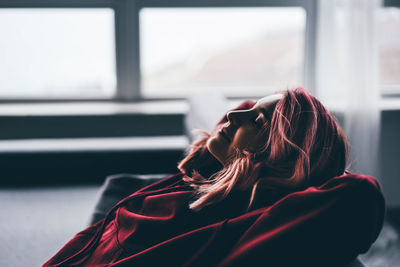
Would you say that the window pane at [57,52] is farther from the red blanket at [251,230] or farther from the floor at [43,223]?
the red blanket at [251,230]

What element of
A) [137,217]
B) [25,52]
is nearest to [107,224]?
[137,217]

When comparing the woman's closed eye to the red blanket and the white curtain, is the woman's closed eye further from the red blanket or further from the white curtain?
the white curtain

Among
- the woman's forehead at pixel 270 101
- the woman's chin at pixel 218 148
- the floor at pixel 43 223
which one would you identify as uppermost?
the woman's forehead at pixel 270 101

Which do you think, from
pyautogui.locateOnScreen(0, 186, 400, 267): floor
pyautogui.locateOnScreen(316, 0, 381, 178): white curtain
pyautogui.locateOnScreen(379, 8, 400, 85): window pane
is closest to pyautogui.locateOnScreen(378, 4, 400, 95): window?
pyautogui.locateOnScreen(379, 8, 400, 85): window pane

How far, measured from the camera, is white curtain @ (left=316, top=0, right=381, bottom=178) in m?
2.06

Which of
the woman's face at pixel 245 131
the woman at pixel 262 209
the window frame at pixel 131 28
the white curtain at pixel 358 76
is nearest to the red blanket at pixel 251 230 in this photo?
the woman at pixel 262 209

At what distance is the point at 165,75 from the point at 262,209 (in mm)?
1836

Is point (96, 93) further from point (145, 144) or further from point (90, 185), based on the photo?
point (90, 185)

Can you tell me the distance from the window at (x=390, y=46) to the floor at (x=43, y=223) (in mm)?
1009

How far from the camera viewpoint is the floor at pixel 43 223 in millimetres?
1173

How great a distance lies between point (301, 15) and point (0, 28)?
1.83 metres

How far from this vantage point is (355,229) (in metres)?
0.78

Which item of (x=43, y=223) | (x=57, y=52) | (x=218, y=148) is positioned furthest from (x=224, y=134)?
(x=57, y=52)

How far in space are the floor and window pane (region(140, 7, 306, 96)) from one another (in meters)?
1.11
